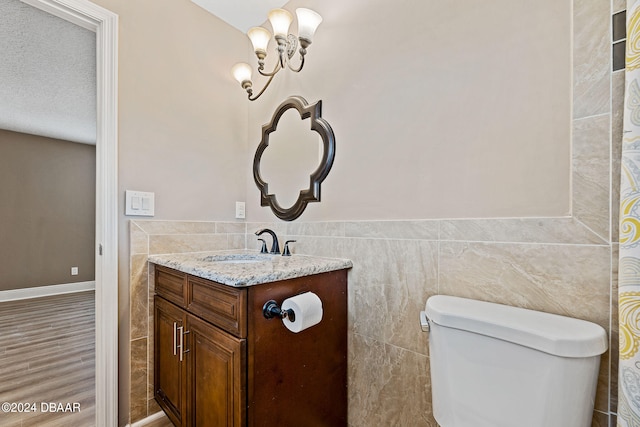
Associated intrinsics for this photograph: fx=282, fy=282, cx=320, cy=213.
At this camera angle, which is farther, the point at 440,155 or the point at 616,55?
the point at 440,155

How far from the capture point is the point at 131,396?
142 centimetres

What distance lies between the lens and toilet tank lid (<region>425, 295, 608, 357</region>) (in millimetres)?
625

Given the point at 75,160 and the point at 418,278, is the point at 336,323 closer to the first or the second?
the point at 418,278

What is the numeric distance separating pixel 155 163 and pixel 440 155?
1.45m

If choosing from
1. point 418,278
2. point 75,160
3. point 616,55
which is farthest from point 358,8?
→ point 75,160

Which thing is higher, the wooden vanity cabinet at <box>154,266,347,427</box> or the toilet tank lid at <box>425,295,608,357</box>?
the toilet tank lid at <box>425,295,608,357</box>

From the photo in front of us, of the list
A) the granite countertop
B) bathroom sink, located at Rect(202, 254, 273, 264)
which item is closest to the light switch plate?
the granite countertop

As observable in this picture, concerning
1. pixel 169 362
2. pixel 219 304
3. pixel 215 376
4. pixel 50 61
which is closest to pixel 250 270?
pixel 219 304

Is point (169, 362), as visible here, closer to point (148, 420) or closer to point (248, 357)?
point (148, 420)

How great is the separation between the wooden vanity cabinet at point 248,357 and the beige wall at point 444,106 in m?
0.51

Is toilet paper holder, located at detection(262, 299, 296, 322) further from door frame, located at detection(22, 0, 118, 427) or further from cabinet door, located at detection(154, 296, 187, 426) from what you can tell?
door frame, located at detection(22, 0, 118, 427)

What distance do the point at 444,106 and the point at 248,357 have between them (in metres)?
1.12

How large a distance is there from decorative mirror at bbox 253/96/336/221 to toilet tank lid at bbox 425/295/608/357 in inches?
32.9

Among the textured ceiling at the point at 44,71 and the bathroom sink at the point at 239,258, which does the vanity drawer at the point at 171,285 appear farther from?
the textured ceiling at the point at 44,71
